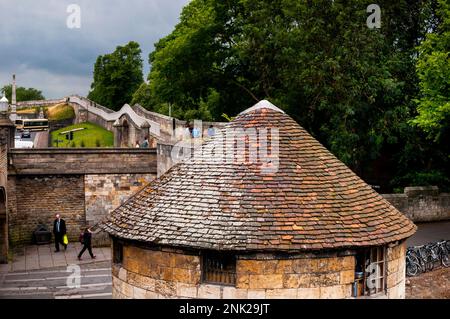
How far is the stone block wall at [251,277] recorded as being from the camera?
11.2 meters

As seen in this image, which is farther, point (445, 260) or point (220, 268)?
point (445, 260)

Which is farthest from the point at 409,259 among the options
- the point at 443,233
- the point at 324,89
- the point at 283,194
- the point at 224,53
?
the point at 224,53

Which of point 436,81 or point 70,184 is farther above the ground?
point 436,81

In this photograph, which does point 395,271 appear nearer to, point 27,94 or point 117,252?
point 117,252

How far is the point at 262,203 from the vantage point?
1178 cm

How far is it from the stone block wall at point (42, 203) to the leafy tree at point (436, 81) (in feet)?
52.0

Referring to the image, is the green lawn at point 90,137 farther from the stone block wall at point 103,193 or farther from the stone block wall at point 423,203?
the stone block wall at point 423,203

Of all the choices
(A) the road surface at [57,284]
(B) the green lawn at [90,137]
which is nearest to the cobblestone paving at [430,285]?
(A) the road surface at [57,284]

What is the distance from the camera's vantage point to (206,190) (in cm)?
1227

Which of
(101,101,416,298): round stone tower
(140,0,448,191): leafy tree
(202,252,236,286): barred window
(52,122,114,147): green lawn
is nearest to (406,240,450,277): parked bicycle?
(140,0,448,191): leafy tree

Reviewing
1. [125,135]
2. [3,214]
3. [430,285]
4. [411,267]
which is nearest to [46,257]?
[3,214]

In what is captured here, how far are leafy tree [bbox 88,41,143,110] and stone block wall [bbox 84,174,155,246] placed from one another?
42.6m

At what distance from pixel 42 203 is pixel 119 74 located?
43349mm

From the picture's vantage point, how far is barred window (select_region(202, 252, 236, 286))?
1148 cm
